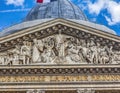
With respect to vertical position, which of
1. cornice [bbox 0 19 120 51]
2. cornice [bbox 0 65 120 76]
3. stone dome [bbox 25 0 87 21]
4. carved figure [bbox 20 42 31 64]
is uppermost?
stone dome [bbox 25 0 87 21]

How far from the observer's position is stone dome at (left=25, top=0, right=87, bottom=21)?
4661cm

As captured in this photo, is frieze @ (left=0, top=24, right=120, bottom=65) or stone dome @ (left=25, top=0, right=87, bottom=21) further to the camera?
stone dome @ (left=25, top=0, right=87, bottom=21)

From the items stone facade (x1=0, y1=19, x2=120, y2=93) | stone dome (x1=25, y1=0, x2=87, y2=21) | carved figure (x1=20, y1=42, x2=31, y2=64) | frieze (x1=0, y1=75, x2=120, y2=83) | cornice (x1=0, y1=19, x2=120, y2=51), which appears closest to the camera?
stone facade (x1=0, y1=19, x2=120, y2=93)

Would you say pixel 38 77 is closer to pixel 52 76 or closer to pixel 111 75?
pixel 52 76

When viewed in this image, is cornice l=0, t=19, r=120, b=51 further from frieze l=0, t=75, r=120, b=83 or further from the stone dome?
the stone dome

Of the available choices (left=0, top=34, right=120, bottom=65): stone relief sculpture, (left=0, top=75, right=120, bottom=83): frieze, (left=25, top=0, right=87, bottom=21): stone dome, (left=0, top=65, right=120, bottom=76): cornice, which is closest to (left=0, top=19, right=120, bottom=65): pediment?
(left=0, top=34, right=120, bottom=65): stone relief sculpture

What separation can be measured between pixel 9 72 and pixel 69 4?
70.0ft

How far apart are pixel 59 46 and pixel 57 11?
665 inches

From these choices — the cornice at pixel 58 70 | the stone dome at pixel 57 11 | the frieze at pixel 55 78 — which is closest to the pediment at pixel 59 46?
the cornice at pixel 58 70

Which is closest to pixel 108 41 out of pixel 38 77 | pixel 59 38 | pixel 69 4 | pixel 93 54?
pixel 93 54

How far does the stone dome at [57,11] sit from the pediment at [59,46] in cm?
1447

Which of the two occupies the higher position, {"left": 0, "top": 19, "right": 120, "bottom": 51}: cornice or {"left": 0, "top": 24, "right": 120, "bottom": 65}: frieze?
{"left": 0, "top": 19, "right": 120, "bottom": 51}: cornice

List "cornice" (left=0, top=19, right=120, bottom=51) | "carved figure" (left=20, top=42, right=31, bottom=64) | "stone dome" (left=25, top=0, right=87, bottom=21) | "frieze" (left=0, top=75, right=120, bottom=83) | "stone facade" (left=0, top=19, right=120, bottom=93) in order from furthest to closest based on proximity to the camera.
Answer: "stone dome" (left=25, top=0, right=87, bottom=21) → "cornice" (left=0, top=19, right=120, bottom=51) → "carved figure" (left=20, top=42, right=31, bottom=64) → "frieze" (left=0, top=75, right=120, bottom=83) → "stone facade" (left=0, top=19, right=120, bottom=93)

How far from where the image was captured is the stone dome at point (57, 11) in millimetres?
46612
